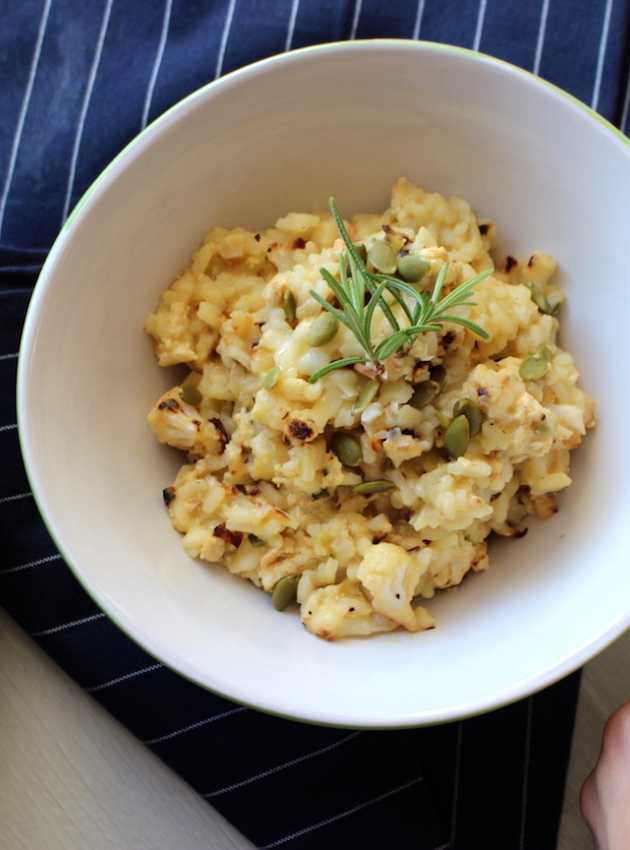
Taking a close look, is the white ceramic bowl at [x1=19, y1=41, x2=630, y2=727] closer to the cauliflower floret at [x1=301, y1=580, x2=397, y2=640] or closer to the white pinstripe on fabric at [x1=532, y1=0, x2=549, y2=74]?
the cauliflower floret at [x1=301, y1=580, x2=397, y2=640]

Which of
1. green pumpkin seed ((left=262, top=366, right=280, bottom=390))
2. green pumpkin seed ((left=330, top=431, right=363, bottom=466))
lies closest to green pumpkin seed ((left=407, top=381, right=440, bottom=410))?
green pumpkin seed ((left=330, top=431, right=363, bottom=466))

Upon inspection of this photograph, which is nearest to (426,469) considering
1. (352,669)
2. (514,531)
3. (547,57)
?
(514,531)

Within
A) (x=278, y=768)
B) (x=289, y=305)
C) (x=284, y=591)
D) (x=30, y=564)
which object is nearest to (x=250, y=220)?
(x=289, y=305)

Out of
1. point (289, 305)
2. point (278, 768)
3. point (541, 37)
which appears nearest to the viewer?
point (289, 305)

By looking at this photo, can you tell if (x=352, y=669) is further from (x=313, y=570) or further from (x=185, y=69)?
(x=185, y=69)

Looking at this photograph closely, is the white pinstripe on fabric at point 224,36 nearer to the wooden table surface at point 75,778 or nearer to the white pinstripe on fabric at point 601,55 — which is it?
the white pinstripe on fabric at point 601,55

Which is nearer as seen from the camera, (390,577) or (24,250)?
(390,577)

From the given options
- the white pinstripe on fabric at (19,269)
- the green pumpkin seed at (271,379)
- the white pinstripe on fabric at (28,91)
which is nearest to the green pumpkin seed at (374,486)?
the green pumpkin seed at (271,379)

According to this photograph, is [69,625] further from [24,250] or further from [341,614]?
[24,250]
